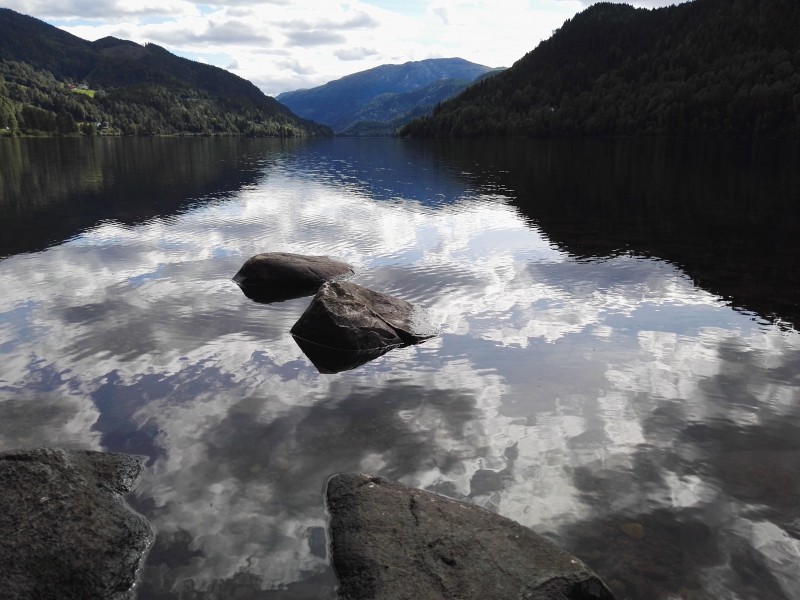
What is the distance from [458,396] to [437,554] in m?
6.66

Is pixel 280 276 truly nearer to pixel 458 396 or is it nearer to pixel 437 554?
pixel 458 396

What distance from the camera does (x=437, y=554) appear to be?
8922 mm

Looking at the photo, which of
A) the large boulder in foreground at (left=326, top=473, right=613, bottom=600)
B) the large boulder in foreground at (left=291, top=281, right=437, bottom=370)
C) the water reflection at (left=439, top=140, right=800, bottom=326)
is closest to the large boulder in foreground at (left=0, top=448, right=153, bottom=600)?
the large boulder in foreground at (left=326, top=473, right=613, bottom=600)

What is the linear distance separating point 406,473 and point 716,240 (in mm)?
30889

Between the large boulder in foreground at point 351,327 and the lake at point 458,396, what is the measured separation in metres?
0.66

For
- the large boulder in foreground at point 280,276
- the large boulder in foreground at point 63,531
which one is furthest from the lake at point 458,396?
the large boulder in foreground at point 280,276

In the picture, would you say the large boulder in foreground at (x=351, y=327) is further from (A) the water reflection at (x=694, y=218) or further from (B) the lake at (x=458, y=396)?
(A) the water reflection at (x=694, y=218)

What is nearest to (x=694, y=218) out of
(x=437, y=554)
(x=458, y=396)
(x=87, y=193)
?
(x=458, y=396)

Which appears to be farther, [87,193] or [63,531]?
[87,193]

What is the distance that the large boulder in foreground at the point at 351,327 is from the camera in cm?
1844

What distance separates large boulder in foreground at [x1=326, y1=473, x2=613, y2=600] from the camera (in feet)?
27.0

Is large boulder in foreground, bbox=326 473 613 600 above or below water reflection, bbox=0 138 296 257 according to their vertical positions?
below

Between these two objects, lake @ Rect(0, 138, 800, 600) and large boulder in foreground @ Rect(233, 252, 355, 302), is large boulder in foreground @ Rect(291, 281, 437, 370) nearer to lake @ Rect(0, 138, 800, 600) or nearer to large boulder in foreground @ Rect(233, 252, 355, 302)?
lake @ Rect(0, 138, 800, 600)

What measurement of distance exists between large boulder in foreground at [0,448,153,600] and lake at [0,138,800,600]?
483mm
